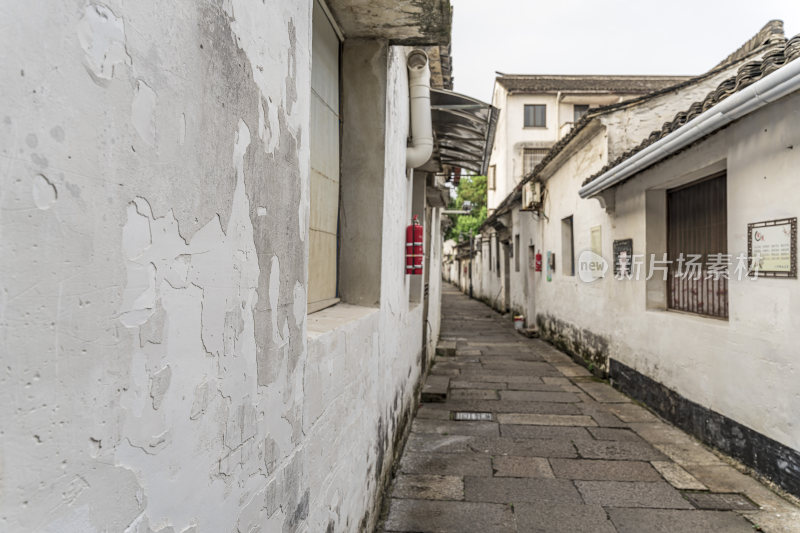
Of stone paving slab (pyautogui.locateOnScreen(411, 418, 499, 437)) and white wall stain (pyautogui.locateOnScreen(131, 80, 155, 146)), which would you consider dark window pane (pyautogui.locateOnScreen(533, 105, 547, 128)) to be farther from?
white wall stain (pyautogui.locateOnScreen(131, 80, 155, 146))

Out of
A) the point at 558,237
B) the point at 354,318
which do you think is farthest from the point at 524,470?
the point at 558,237

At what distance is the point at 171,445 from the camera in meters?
1.03

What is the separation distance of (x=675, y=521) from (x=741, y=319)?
1.89m

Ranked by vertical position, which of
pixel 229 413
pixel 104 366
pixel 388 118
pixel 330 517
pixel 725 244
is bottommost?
pixel 330 517

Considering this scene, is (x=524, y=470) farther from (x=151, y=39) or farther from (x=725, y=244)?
(x=151, y=39)

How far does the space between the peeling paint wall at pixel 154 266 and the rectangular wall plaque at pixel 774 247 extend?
3755 millimetres

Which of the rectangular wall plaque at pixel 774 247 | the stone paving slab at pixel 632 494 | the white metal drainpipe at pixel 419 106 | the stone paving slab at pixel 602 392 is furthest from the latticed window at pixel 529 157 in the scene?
the stone paving slab at pixel 632 494

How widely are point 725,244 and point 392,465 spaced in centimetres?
386

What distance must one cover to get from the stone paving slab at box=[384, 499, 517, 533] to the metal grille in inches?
123

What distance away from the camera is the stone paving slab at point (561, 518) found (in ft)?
11.4

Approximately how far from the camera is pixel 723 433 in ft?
15.2

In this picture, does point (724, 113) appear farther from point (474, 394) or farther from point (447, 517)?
point (474, 394)

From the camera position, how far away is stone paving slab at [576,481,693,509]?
3.81 metres

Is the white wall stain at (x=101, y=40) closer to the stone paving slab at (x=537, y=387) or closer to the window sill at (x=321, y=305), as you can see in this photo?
the window sill at (x=321, y=305)
